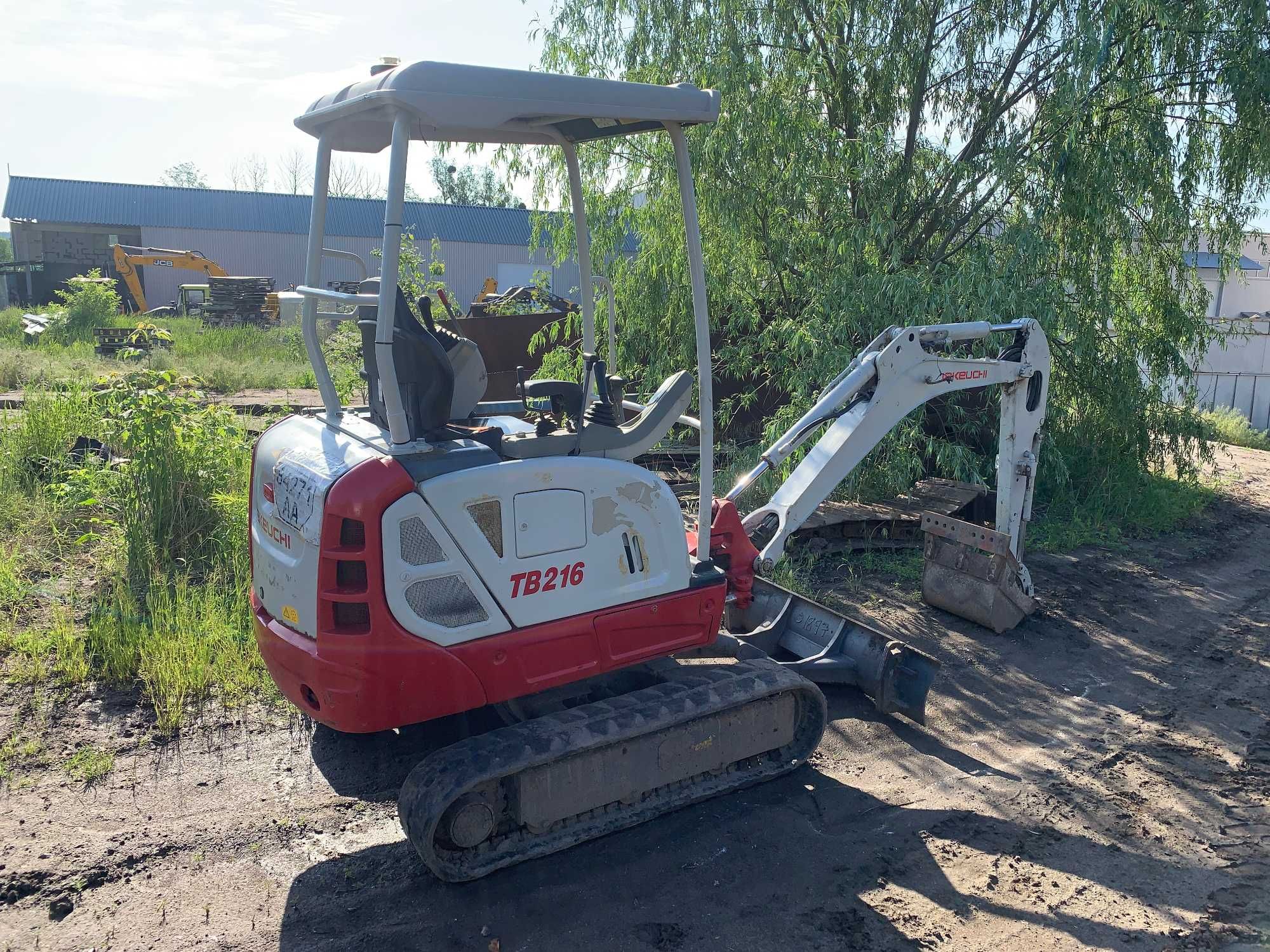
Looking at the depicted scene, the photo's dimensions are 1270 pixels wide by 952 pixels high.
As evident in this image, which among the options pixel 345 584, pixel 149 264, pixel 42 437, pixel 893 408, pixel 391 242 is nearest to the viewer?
pixel 391 242

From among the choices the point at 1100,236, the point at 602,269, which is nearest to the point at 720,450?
the point at 602,269

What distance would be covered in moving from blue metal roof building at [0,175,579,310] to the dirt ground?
31.2m

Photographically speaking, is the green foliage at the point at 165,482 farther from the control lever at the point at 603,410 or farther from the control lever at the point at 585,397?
the control lever at the point at 603,410

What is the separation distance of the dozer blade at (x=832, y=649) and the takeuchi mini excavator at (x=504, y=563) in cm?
69

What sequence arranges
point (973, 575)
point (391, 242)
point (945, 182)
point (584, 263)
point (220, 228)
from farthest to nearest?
point (220, 228) → point (945, 182) → point (973, 575) → point (584, 263) → point (391, 242)

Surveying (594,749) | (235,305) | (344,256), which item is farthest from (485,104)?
(235,305)

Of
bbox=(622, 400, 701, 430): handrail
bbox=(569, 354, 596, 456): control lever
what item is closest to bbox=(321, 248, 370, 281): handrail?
bbox=(569, 354, 596, 456): control lever

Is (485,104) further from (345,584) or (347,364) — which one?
(347,364)

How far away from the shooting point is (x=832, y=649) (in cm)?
512

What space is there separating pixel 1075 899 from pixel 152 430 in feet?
19.1

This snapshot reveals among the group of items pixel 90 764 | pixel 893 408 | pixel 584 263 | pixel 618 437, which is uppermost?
pixel 584 263

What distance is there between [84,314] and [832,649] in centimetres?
1949

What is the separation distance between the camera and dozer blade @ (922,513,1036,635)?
611 centimetres

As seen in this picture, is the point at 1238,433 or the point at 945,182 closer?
the point at 945,182
